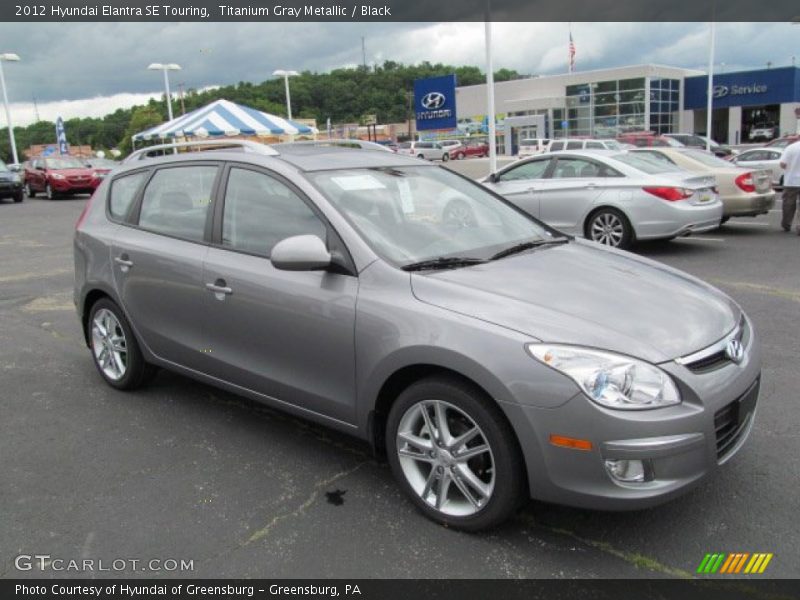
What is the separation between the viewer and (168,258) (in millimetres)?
4215

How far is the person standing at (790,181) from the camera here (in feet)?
36.0

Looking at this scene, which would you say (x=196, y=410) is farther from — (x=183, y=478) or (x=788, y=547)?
(x=788, y=547)

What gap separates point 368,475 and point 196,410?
154 centimetres

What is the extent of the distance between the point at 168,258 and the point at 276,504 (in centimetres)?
173

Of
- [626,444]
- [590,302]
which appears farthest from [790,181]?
[626,444]

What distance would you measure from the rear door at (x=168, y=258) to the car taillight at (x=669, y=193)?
7.13 meters

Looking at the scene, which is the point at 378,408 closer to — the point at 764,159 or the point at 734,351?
the point at 734,351

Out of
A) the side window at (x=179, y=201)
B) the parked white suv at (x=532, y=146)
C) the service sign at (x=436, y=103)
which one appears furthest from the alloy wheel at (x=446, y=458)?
the parked white suv at (x=532, y=146)

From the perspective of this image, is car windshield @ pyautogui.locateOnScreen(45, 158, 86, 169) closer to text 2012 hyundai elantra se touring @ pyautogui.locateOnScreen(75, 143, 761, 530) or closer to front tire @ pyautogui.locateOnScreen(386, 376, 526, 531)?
text 2012 hyundai elantra se touring @ pyautogui.locateOnScreen(75, 143, 761, 530)

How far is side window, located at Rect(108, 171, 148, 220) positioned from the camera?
15.8 feet

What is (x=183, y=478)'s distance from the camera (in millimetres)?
3627
